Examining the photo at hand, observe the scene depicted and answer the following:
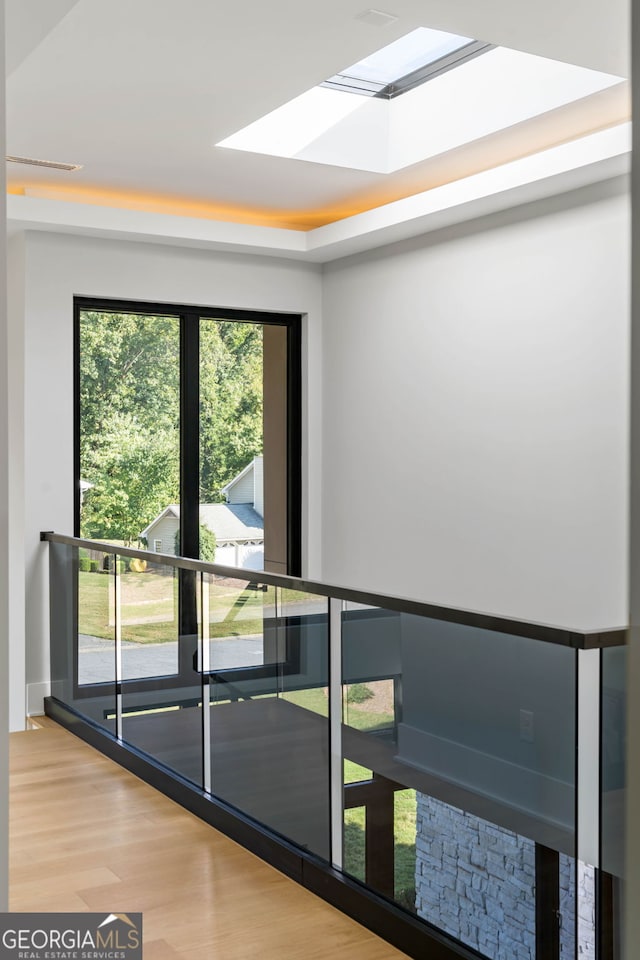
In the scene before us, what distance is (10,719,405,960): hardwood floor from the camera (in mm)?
2811

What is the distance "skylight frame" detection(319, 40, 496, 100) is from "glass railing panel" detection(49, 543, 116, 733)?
266cm

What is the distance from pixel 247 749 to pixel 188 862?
0.44 metres

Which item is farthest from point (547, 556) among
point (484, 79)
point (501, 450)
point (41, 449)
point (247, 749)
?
point (41, 449)

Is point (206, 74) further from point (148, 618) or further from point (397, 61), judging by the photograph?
point (148, 618)

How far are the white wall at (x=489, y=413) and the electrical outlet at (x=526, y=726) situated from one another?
6.92 ft

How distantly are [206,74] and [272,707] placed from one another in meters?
2.36

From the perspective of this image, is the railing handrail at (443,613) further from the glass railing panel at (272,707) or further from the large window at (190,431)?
the large window at (190,431)

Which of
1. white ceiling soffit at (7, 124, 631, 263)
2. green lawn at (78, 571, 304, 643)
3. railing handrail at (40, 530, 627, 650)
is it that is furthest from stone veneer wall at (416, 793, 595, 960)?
white ceiling soffit at (7, 124, 631, 263)

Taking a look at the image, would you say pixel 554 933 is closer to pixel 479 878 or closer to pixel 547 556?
pixel 479 878

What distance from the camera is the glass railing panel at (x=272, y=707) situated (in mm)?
3195

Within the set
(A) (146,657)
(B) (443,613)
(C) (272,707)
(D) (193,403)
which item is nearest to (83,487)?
(D) (193,403)

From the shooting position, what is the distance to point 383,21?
10.1 ft

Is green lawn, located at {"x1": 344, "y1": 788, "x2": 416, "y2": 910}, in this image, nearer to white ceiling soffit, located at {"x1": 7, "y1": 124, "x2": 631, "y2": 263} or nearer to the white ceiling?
the white ceiling

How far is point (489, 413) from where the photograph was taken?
513 cm
